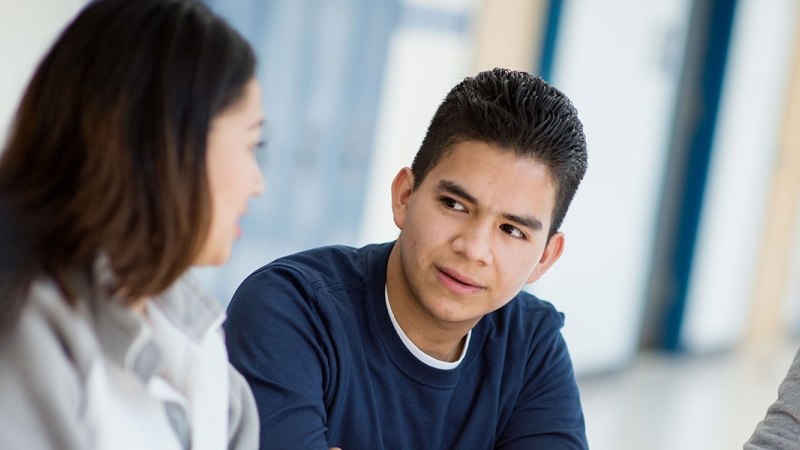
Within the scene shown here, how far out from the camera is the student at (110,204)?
89 cm

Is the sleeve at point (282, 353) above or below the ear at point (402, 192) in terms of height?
below

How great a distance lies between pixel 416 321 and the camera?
1.55m

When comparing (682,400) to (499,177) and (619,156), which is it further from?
(499,177)

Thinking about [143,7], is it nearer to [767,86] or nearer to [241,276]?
[241,276]

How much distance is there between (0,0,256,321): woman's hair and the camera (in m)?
0.91

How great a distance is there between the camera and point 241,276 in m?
3.13

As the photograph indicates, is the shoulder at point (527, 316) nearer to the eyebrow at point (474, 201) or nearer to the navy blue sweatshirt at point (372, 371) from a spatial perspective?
the navy blue sweatshirt at point (372, 371)

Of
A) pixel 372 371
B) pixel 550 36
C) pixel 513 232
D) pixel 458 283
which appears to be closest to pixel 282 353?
pixel 372 371

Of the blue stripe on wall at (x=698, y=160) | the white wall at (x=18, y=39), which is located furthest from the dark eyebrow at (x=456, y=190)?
the blue stripe on wall at (x=698, y=160)

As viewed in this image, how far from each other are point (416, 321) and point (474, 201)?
0.22m

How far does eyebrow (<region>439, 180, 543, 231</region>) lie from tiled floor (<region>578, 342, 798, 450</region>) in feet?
8.15

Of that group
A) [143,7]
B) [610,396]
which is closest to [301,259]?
[143,7]

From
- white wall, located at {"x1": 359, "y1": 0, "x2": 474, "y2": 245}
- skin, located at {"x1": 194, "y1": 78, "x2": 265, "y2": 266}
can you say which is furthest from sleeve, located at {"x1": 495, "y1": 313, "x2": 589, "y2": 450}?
white wall, located at {"x1": 359, "y1": 0, "x2": 474, "y2": 245}

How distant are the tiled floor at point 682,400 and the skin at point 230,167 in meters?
3.01
